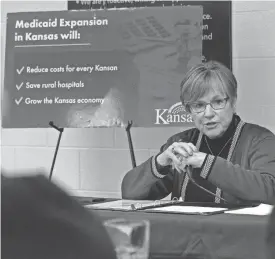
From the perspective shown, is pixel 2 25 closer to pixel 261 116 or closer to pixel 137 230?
pixel 261 116

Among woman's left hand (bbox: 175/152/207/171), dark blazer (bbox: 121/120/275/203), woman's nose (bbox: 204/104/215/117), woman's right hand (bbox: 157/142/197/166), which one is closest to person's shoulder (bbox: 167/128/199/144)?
dark blazer (bbox: 121/120/275/203)

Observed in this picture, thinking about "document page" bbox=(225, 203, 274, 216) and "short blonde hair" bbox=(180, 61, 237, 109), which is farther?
"short blonde hair" bbox=(180, 61, 237, 109)

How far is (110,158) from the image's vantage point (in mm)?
3752

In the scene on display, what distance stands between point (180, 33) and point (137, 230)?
2.19 meters

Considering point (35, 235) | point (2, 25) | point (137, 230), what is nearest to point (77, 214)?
point (35, 235)

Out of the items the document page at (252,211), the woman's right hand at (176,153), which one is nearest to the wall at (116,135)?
the woman's right hand at (176,153)

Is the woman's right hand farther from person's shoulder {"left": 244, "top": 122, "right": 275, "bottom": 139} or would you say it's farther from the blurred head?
person's shoulder {"left": 244, "top": 122, "right": 275, "bottom": 139}

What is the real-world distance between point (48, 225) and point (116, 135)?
10.7 ft

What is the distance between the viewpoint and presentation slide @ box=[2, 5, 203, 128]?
9.96 feet

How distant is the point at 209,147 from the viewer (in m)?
2.61

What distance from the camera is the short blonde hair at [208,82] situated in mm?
2584

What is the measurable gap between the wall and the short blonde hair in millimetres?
866

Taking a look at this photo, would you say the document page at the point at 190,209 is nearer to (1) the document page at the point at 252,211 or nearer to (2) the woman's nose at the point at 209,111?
(1) the document page at the point at 252,211

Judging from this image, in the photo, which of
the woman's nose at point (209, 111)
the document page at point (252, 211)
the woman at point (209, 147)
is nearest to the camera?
the document page at point (252, 211)
